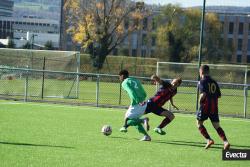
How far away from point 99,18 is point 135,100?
178 ft

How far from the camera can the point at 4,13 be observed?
166m

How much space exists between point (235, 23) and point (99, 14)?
30.6m

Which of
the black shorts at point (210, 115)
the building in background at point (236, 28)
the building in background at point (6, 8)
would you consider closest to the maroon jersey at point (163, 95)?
the black shorts at point (210, 115)

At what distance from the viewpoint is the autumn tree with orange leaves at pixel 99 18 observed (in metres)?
66.9

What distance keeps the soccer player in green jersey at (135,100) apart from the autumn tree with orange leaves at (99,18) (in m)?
50.9

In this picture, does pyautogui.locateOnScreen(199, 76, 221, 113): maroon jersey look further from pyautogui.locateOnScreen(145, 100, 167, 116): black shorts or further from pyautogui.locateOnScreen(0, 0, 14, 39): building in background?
pyautogui.locateOnScreen(0, 0, 14, 39): building in background

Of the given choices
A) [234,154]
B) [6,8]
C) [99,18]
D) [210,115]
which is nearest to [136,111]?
[210,115]

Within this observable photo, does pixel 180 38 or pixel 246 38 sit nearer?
pixel 180 38

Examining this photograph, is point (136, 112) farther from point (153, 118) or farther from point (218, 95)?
point (153, 118)

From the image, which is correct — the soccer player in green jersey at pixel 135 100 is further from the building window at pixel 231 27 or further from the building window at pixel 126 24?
the building window at pixel 231 27

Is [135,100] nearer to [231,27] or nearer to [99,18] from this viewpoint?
[99,18]

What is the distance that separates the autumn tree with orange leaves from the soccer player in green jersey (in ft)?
167

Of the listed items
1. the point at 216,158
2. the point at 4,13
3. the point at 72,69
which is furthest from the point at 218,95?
the point at 4,13

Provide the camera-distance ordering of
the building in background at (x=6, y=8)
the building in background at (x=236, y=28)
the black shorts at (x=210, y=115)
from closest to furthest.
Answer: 1. the black shorts at (x=210, y=115)
2. the building in background at (x=236, y=28)
3. the building in background at (x=6, y=8)
